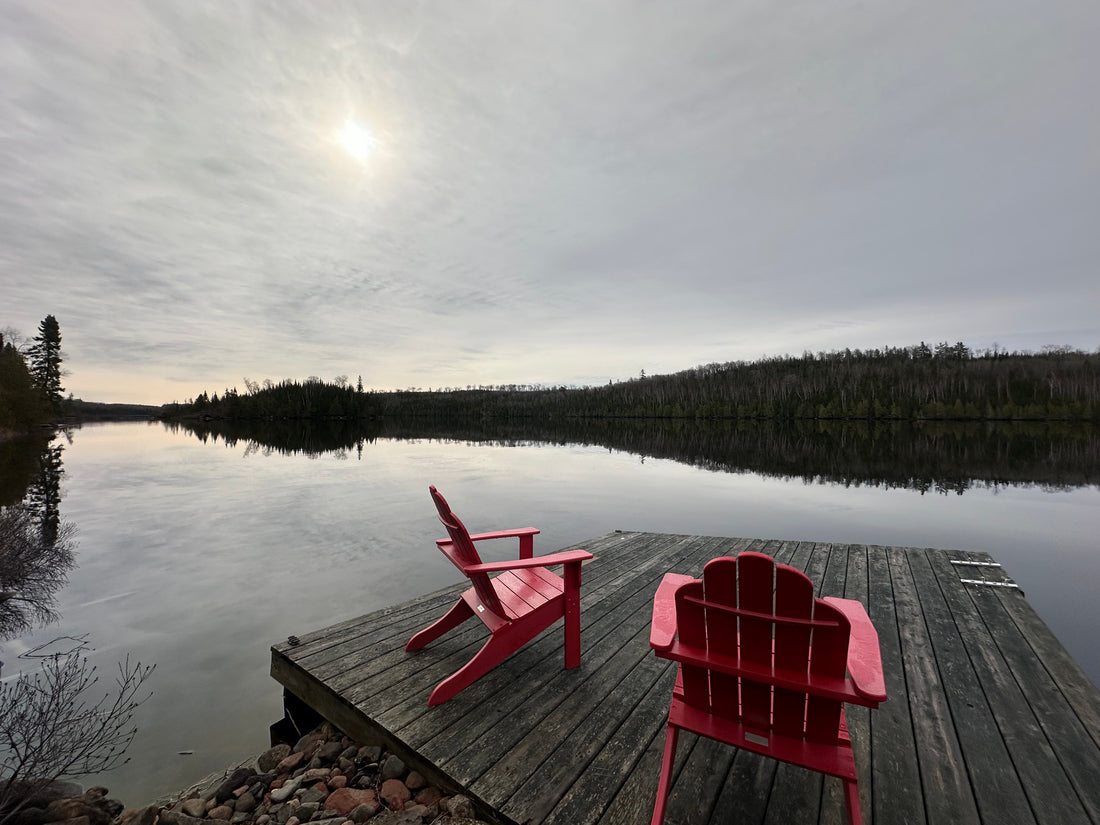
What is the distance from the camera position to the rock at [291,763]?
2902mm

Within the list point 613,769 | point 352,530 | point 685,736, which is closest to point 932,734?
point 685,736

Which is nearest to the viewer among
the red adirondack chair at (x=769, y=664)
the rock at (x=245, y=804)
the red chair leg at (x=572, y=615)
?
the red adirondack chair at (x=769, y=664)

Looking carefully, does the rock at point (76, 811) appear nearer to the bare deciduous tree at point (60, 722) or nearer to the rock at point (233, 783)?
the bare deciduous tree at point (60, 722)

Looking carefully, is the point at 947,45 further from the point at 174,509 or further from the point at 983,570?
the point at 174,509

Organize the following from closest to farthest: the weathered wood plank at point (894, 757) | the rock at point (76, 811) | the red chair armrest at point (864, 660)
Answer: the red chair armrest at point (864, 660)
the weathered wood plank at point (894, 757)
the rock at point (76, 811)

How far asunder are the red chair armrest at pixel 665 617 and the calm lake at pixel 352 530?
386 cm

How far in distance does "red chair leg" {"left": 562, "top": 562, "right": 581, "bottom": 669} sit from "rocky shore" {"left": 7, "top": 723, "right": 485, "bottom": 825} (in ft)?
3.92

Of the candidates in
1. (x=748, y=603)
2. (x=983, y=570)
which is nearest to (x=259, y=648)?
(x=748, y=603)

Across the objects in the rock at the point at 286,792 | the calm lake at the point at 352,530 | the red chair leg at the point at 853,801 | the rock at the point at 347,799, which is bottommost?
the calm lake at the point at 352,530

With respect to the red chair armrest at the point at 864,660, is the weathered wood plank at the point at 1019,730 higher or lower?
lower

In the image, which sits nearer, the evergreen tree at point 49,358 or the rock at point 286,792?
the rock at point 286,792

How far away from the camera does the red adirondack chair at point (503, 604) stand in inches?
113

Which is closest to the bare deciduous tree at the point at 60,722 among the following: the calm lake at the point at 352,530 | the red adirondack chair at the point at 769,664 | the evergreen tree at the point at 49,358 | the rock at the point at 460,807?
the calm lake at the point at 352,530

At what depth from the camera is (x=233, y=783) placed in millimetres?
2834
